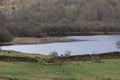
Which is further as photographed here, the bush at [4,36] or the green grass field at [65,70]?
the bush at [4,36]

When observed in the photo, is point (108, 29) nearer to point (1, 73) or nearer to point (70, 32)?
point (70, 32)

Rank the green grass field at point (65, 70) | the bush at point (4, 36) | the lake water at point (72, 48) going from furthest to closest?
the bush at point (4, 36) < the lake water at point (72, 48) < the green grass field at point (65, 70)

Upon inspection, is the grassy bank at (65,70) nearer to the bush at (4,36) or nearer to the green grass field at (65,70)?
the green grass field at (65,70)

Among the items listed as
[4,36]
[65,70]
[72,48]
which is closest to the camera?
[65,70]

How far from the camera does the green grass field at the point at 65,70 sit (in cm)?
1892

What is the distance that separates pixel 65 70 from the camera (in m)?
20.7

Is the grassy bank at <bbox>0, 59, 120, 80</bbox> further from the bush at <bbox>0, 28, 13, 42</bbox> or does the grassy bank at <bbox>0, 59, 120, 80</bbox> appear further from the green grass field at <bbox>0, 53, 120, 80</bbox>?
the bush at <bbox>0, 28, 13, 42</bbox>

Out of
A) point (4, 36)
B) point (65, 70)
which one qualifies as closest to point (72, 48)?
point (4, 36)

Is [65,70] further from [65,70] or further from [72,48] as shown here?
[72,48]

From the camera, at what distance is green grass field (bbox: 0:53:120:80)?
62.1 ft

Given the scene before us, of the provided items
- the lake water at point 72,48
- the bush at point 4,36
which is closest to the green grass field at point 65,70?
the lake water at point 72,48

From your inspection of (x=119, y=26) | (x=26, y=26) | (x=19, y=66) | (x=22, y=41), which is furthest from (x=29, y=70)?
(x=119, y=26)

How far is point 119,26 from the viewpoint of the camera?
622 feet

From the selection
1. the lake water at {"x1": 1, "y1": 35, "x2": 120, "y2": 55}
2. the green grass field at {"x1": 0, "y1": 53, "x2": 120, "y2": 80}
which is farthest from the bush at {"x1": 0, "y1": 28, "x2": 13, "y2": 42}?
the green grass field at {"x1": 0, "y1": 53, "x2": 120, "y2": 80}
